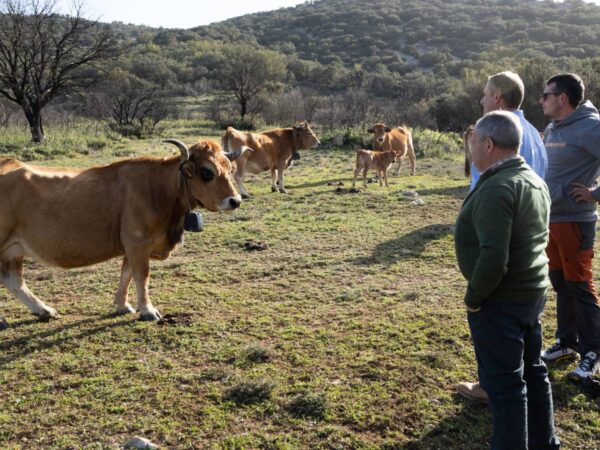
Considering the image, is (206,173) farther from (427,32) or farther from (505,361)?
(427,32)

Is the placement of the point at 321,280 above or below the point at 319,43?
below

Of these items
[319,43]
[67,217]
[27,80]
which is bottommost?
[67,217]

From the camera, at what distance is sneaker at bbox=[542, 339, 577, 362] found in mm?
4617

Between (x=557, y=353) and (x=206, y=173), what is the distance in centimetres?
368

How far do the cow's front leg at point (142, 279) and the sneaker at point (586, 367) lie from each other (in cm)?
399

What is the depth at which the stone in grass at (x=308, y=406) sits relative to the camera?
153 inches

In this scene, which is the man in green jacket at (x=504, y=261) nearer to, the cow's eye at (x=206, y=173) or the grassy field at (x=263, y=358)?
the grassy field at (x=263, y=358)

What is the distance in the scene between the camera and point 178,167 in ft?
17.6

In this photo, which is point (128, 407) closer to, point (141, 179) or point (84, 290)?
point (141, 179)

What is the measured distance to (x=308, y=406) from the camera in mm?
3930

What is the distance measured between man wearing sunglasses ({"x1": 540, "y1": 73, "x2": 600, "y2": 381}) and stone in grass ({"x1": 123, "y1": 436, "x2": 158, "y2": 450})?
10.8 feet

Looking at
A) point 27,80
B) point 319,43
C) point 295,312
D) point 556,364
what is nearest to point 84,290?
point 295,312

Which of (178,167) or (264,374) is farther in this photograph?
(178,167)

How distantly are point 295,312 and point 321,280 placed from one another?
1.18 m
